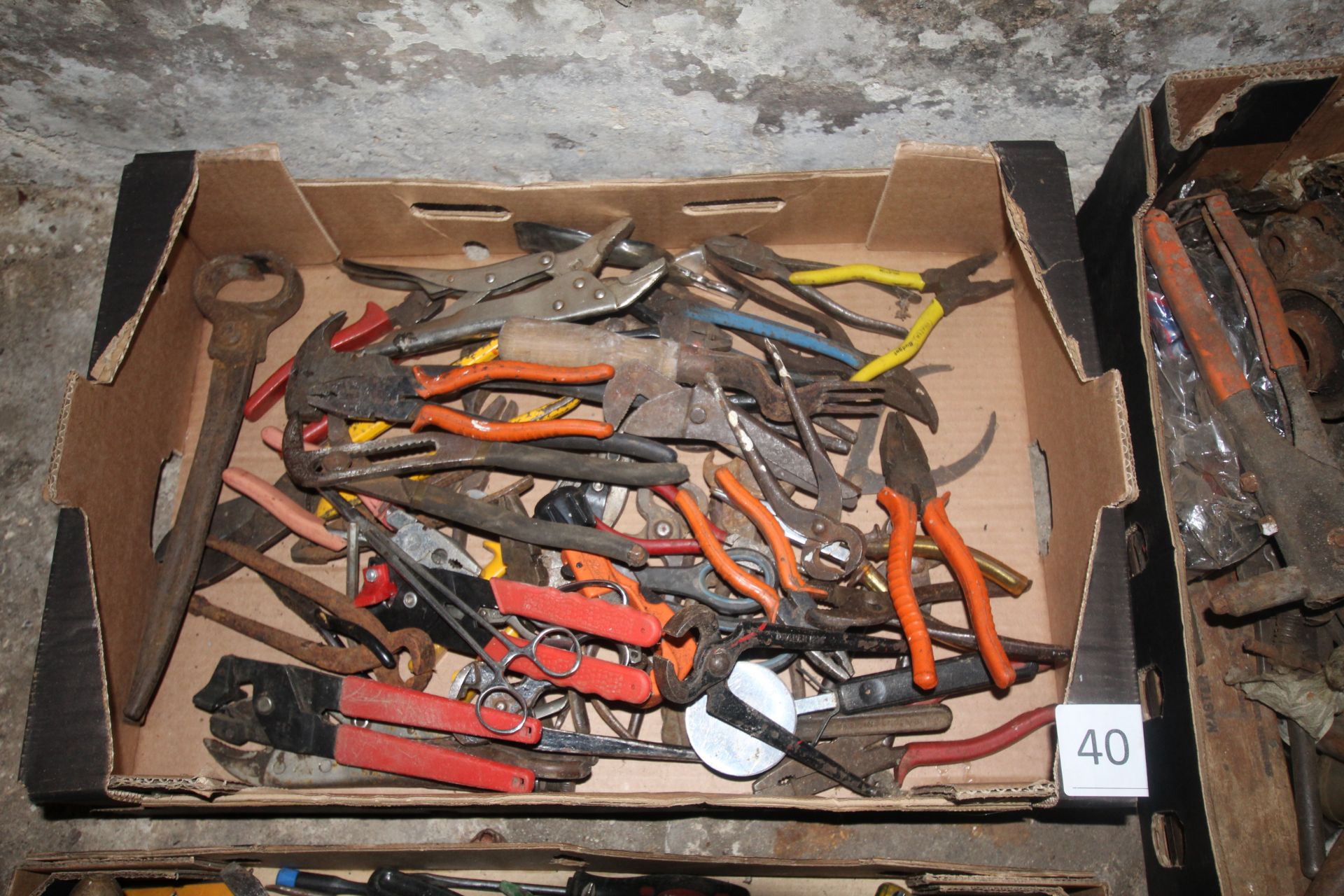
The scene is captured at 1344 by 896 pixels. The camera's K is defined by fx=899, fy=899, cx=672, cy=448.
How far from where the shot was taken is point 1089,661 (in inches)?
51.3

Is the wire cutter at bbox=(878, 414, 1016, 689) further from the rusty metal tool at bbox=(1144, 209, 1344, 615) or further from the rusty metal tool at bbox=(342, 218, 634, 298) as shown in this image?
the rusty metal tool at bbox=(342, 218, 634, 298)

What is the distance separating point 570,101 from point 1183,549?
132 centimetres

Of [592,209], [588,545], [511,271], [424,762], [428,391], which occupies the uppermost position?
[592,209]


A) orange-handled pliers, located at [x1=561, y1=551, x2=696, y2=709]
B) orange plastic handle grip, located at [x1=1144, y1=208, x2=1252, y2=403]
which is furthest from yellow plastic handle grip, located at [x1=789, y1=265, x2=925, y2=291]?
orange-handled pliers, located at [x1=561, y1=551, x2=696, y2=709]

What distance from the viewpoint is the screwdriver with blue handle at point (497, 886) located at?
1.51m

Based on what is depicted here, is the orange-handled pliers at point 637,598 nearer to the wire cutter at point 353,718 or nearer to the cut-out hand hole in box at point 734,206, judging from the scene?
the wire cutter at point 353,718

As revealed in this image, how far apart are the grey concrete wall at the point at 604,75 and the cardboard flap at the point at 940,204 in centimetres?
19

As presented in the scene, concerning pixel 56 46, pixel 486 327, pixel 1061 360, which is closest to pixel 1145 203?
pixel 1061 360

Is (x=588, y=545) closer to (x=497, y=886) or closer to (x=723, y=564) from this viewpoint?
(x=723, y=564)

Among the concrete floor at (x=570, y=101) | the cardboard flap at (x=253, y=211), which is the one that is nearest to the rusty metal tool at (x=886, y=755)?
the concrete floor at (x=570, y=101)

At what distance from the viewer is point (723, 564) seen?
145 cm

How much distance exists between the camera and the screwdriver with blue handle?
1506 millimetres

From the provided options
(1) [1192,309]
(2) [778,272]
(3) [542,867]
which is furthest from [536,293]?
(1) [1192,309]

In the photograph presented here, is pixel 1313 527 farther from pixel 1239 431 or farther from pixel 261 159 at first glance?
pixel 261 159
